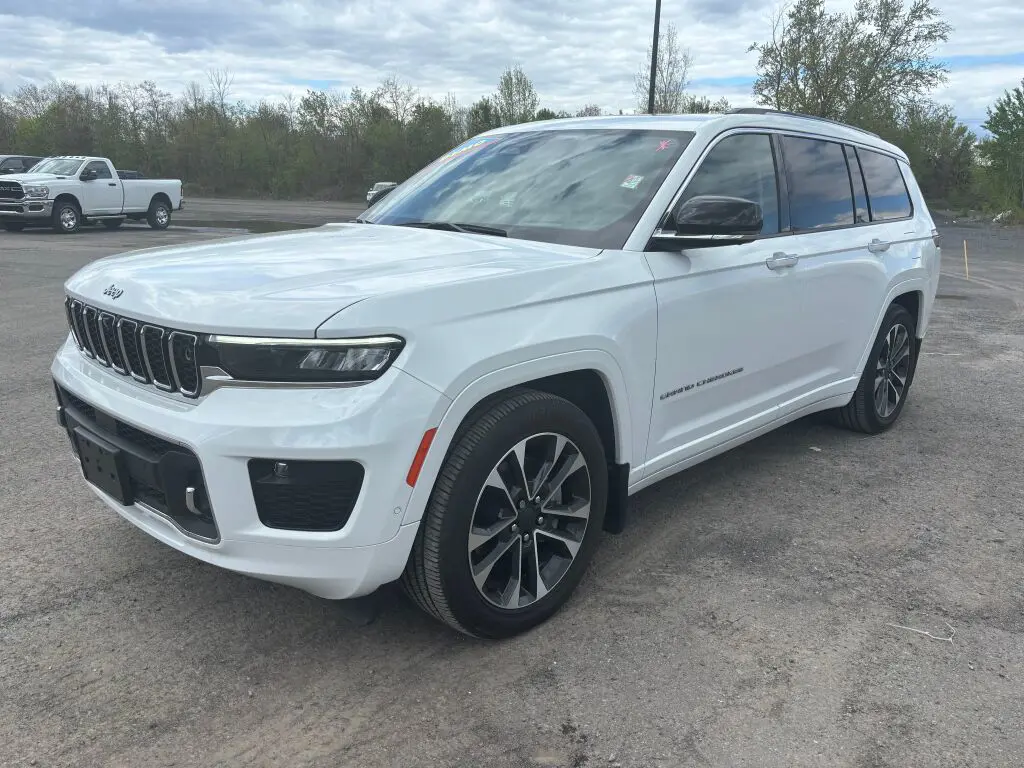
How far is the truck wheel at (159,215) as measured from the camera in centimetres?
2192

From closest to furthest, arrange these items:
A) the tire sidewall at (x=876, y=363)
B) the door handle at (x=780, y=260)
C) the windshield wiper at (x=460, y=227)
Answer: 1. the windshield wiper at (x=460, y=227)
2. the door handle at (x=780, y=260)
3. the tire sidewall at (x=876, y=363)

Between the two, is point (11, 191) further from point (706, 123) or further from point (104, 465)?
point (706, 123)

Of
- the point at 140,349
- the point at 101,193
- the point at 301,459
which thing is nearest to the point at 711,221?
the point at 301,459

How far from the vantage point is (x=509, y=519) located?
9.10 feet

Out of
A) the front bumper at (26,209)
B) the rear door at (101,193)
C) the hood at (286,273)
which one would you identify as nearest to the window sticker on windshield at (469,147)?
the hood at (286,273)

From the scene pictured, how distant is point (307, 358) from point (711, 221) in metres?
1.63

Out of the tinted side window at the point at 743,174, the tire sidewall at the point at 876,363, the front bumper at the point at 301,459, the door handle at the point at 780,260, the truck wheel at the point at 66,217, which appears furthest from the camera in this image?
the truck wheel at the point at 66,217

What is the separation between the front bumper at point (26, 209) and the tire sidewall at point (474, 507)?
20163mm

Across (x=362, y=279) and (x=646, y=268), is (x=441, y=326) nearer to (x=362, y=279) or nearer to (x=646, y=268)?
(x=362, y=279)

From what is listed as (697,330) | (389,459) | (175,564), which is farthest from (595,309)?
(175,564)

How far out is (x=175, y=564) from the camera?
11.1ft

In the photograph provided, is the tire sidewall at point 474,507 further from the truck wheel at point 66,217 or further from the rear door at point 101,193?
the rear door at point 101,193

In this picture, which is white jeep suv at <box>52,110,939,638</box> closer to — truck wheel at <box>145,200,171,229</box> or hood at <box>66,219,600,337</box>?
hood at <box>66,219,600,337</box>

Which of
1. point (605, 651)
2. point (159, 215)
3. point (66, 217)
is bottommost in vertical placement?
point (605, 651)
